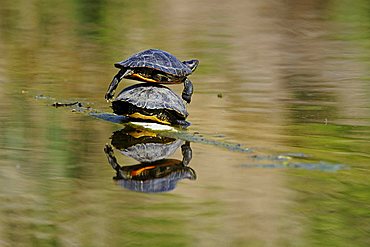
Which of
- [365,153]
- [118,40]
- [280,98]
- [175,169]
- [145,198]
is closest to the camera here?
[145,198]

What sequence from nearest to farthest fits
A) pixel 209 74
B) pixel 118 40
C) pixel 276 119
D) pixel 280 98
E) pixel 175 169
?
1. pixel 175 169
2. pixel 276 119
3. pixel 280 98
4. pixel 209 74
5. pixel 118 40

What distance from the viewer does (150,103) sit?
20.1ft

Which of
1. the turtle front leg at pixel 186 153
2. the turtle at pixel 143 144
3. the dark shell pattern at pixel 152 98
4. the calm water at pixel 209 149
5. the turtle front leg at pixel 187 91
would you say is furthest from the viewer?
the turtle front leg at pixel 187 91

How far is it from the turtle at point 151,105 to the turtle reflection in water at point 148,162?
0.47ft

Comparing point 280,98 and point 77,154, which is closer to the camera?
point 77,154

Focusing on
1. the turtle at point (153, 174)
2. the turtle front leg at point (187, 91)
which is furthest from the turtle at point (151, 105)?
the turtle at point (153, 174)

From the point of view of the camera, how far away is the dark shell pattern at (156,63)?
6227 mm

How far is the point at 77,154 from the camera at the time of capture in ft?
17.4

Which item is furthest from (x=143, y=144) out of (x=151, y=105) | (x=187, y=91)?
(x=187, y=91)

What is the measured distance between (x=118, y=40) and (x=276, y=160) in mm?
6820

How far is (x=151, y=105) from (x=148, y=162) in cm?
95

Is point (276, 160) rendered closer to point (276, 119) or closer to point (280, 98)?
point (276, 119)

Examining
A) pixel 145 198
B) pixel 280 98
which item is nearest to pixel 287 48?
pixel 280 98

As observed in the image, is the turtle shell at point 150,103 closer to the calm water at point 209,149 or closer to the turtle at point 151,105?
→ the turtle at point 151,105
